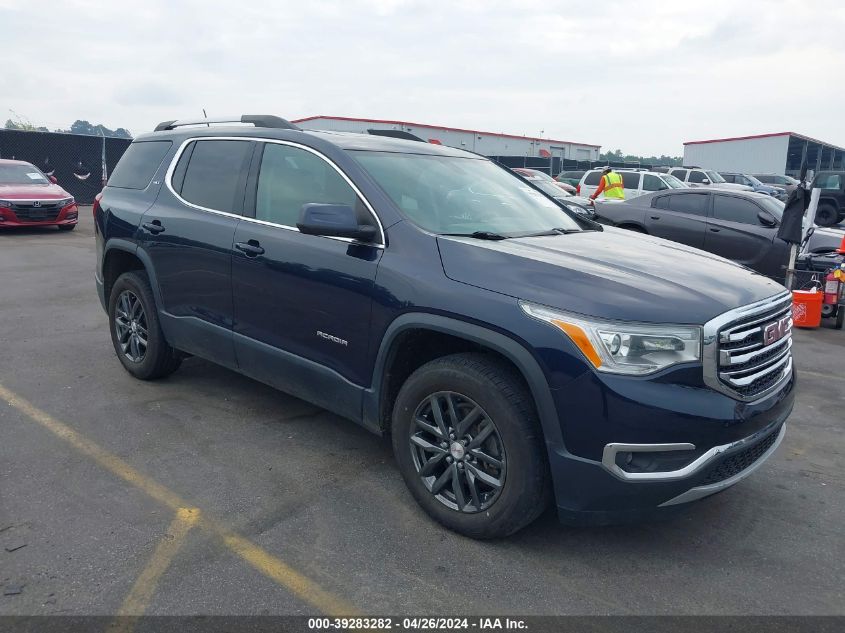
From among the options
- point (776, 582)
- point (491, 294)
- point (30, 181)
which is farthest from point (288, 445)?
point (30, 181)

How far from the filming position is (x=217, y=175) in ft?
15.4

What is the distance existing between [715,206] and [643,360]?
901 centimetres

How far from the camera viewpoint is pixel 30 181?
15.4 metres

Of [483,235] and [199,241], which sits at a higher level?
[483,235]

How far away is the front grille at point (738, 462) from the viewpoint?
9.73 feet

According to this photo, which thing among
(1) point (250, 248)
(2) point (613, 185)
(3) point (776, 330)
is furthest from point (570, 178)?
(3) point (776, 330)

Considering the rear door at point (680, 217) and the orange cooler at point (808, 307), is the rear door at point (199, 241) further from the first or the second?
the rear door at point (680, 217)

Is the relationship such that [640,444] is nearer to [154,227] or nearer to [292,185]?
[292,185]

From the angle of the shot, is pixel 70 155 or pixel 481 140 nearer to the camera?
Result: pixel 70 155

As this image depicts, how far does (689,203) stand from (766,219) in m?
1.28

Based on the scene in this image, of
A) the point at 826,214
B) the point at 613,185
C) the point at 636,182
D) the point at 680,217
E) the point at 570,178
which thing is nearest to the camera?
the point at 826,214

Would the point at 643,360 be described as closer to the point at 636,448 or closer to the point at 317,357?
the point at 636,448

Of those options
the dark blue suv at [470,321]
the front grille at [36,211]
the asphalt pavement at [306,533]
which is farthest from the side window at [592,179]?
the dark blue suv at [470,321]

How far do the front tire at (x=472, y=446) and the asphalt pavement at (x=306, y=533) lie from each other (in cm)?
16
